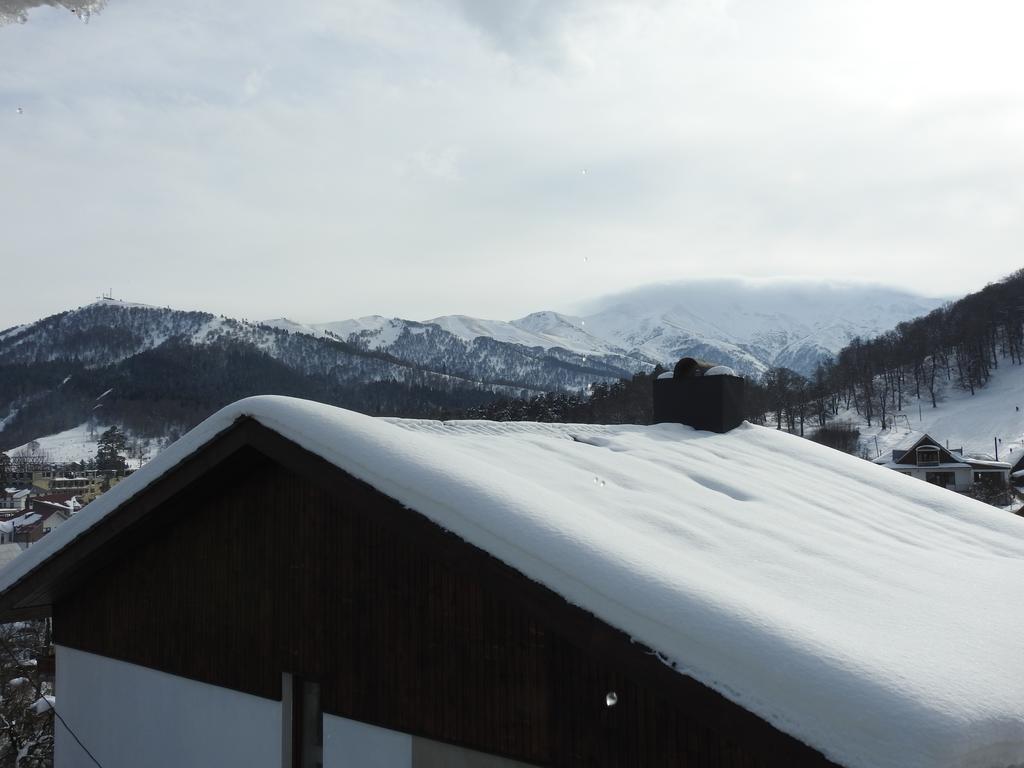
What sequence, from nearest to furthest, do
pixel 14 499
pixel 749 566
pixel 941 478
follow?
pixel 749 566
pixel 941 478
pixel 14 499

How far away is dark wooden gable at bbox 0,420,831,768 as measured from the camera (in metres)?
3.27

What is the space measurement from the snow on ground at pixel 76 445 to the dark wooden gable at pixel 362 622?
413 feet

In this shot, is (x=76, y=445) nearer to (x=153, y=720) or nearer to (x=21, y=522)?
(x=21, y=522)

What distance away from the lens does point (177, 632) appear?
6039 mm

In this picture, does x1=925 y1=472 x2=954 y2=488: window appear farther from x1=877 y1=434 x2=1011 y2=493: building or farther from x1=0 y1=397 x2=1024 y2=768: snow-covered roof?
x1=0 y1=397 x2=1024 y2=768: snow-covered roof

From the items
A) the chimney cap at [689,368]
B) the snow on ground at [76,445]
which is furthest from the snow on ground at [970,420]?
the snow on ground at [76,445]

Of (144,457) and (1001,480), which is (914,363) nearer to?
(1001,480)

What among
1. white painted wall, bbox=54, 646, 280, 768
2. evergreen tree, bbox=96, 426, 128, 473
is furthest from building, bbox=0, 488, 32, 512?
white painted wall, bbox=54, 646, 280, 768

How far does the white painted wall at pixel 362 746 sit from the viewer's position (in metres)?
4.42

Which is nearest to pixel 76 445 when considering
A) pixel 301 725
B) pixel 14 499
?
pixel 14 499

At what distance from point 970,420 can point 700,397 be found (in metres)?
81.4

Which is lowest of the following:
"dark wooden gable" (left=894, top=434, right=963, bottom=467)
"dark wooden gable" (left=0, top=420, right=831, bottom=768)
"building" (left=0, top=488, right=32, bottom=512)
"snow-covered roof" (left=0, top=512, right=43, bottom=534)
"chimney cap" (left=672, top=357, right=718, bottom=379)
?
"building" (left=0, top=488, right=32, bottom=512)

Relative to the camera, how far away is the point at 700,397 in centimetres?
1027

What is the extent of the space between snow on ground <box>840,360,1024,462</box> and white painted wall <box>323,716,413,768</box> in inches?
2692
